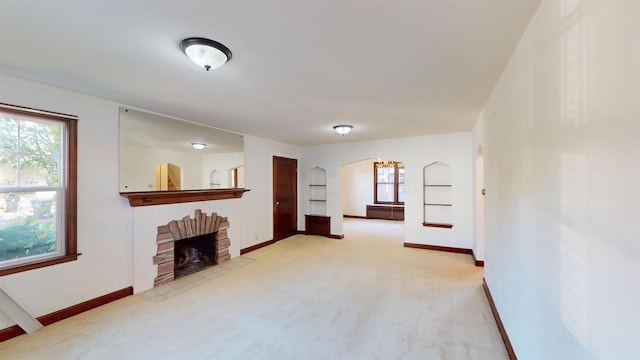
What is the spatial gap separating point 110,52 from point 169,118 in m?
2.01

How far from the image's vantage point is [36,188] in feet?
8.73

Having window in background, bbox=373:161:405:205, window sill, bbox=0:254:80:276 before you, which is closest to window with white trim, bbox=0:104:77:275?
window sill, bbox=0:254:80:276

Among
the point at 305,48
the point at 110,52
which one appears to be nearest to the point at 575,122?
the point at 305,48

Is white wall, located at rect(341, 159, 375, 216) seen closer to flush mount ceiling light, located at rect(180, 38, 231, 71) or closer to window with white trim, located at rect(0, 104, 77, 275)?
window with white trim, located at rect(0, 104, 77, 275)

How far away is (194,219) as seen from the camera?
4.24 m

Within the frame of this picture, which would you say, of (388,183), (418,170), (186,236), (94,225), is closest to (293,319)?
(186,236)

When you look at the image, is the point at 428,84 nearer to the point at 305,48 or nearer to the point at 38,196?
the point at 305,48

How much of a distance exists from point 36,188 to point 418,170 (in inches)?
229

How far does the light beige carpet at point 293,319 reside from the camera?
7.43 feet

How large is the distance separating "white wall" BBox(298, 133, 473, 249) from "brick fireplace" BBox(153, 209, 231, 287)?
2.85 meters

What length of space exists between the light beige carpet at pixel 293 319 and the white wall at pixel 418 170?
1115mm

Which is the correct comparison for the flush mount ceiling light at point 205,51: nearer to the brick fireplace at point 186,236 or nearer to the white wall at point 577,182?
the white wall at point 577,182

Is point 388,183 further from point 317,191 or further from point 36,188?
point 36,188

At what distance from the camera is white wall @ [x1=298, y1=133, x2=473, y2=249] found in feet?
17.1
